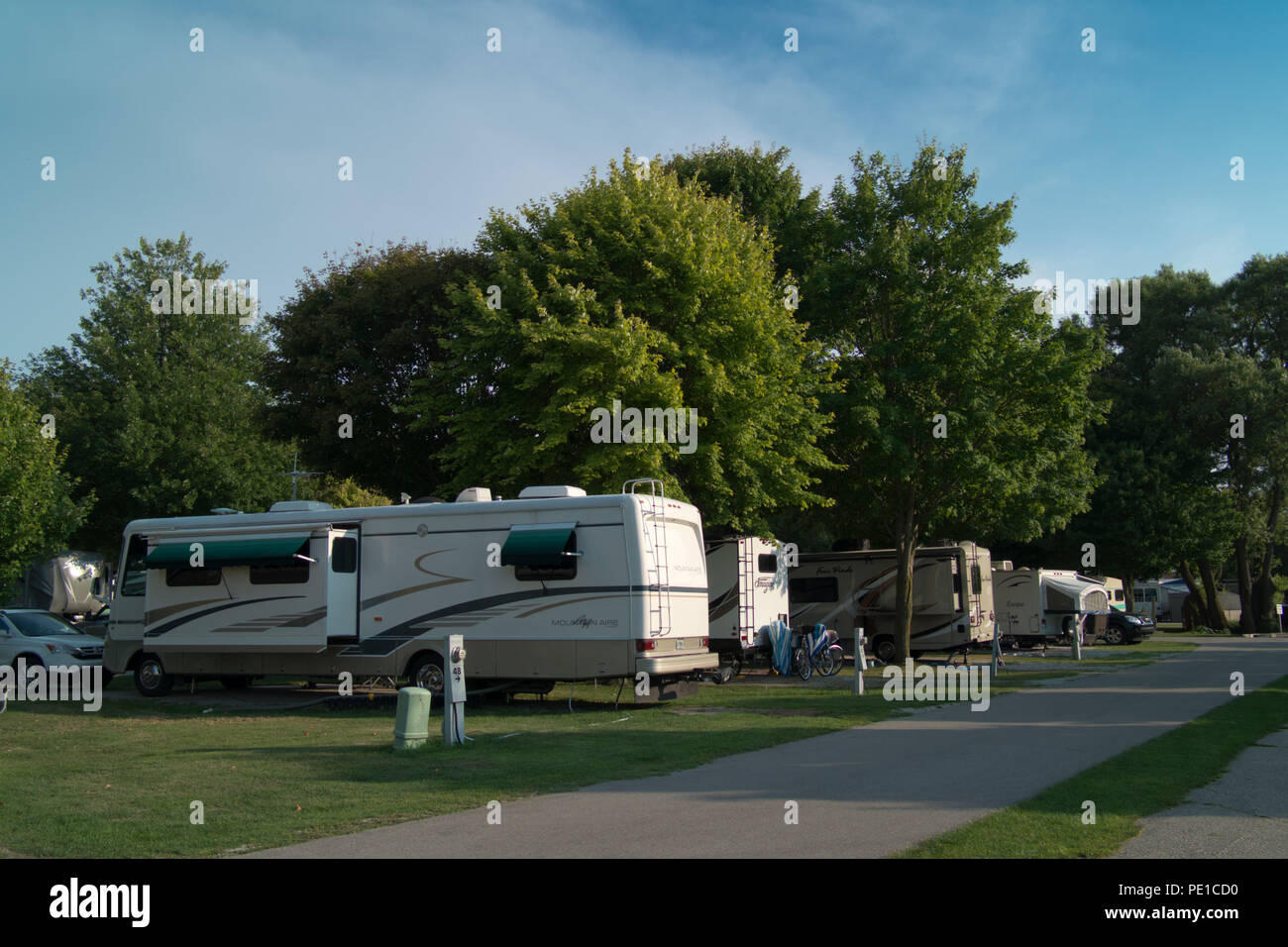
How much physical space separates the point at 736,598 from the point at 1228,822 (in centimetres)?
1376

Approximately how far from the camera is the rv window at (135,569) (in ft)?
62.3

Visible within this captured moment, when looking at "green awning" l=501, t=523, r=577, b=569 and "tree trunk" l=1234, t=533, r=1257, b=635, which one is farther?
"tree trunk" l=1234, t=533, r=1257, b=635

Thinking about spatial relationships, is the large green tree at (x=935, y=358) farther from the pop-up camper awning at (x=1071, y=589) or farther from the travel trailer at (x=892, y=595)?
the pop-up camper awning at (x=1071, y=589)

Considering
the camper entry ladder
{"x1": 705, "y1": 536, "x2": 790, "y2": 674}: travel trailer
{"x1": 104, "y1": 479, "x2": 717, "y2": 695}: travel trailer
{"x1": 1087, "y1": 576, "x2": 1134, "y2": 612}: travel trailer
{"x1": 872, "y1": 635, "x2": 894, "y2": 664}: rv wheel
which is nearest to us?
the camper entry ladder

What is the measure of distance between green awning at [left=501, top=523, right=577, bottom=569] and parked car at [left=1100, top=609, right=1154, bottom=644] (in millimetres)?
30886

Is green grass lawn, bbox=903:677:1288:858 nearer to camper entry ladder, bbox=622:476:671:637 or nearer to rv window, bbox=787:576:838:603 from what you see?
camper entry ladder, bbox=622:476:671:637

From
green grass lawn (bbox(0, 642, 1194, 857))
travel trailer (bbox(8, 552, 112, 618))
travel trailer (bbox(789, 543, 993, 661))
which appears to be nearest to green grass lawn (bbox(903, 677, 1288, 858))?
green grass lawn (bbox(0, 642, 1194, 857))

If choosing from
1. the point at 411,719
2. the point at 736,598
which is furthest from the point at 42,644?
the point at 736,598

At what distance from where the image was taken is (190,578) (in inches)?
714

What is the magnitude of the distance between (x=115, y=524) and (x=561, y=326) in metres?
29.1

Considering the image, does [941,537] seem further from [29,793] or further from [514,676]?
[29,793]

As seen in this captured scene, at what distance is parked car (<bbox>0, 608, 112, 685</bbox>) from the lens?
64.1 ft

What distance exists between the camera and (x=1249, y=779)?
9.22 meters
